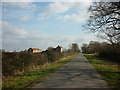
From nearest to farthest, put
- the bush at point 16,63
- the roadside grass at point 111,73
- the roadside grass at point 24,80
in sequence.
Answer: the roadside grass at point 24,80
the roadside grass at point 111,73
the bush at point 16,63

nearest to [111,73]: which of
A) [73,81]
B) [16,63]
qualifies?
[73,81]

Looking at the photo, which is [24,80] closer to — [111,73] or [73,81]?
[73,81]

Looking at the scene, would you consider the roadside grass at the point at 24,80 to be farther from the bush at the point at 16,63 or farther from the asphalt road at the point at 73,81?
the bush at the point at 16,63

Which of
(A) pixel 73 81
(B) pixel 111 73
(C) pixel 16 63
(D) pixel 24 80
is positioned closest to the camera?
(A) pixel 73 81

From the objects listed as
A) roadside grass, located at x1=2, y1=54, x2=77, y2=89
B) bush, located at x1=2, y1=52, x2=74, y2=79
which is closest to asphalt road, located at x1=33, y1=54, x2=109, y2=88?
roadside grass, located at x1=2, y1=54, x2=77, y2=89

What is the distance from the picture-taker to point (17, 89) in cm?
761

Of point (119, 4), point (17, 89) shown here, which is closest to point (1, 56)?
point (17, 89)

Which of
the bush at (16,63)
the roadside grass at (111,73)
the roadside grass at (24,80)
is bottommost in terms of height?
the roadside grass at (111,73)

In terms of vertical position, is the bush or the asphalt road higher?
the bush

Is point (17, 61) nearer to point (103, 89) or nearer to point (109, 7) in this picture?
point (103, 89)

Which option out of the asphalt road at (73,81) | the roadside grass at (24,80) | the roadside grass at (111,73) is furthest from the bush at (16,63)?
the roadside grass at (111,73)

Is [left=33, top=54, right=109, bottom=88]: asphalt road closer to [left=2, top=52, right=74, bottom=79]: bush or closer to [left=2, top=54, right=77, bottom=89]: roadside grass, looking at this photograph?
[left=2, top=54, right=77, bottom=89]: roadside grass

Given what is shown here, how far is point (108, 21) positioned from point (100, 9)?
1.81 m

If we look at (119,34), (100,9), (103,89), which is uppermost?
(100,9)
